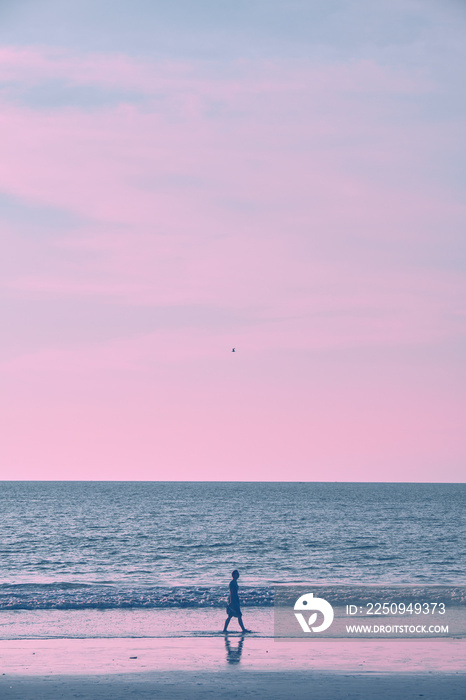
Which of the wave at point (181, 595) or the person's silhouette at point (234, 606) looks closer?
the person's silhouette at point (234, 606)

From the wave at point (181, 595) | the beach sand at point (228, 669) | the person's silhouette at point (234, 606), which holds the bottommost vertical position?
the beach sand at point (228, 669)

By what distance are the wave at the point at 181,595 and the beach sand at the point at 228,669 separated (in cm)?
702

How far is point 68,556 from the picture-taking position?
168 ft

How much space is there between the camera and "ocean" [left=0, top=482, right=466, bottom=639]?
25.6m

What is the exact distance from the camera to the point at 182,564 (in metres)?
45.6

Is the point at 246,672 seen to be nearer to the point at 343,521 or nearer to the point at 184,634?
the point at 184,634

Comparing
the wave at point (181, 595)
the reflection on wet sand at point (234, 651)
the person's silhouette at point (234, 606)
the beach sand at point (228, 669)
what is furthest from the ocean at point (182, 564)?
the beach sand at point (228, 669)

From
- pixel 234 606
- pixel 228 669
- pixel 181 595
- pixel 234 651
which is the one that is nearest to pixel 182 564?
pixel 181 595

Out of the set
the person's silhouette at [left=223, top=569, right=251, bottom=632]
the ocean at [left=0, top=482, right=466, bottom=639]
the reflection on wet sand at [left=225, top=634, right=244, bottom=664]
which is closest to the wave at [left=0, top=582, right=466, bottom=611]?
the ocean at [left=0, top=482, right=466, bottom=639]

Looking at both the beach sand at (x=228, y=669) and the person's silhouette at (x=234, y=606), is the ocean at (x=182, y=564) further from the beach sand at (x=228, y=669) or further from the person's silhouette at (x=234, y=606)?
the beach sand at (x=228, y=669)

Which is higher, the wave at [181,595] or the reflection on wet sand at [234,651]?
the wave at [181,595]

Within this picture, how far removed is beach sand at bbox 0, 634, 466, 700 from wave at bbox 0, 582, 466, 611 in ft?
23.0

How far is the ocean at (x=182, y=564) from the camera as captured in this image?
25578 mm

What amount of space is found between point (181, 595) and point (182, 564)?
15551 millimetres
